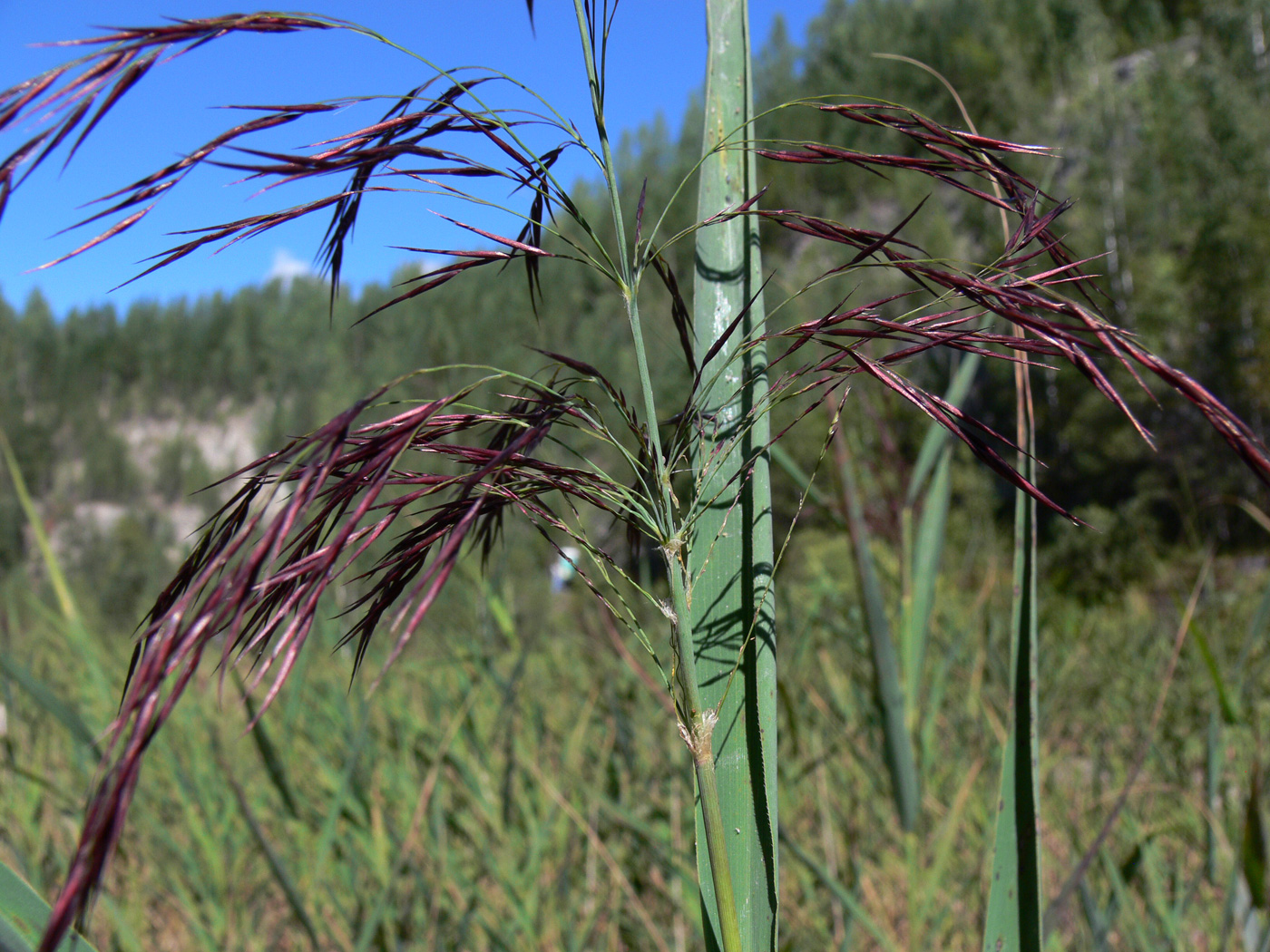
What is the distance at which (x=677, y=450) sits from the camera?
0.44 meters

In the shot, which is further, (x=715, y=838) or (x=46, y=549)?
(x=46, y=549)

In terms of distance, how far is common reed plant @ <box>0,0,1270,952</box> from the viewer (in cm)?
32

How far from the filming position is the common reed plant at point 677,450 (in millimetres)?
315

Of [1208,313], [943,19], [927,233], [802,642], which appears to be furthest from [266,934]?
[943,19]

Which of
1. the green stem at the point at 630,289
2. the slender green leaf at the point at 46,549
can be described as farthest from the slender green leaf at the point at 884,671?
the slender green leaf at the point at 46,549

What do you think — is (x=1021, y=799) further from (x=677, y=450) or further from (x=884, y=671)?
(x=884, y=671)

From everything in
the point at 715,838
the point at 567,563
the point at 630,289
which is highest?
the point at 630,289

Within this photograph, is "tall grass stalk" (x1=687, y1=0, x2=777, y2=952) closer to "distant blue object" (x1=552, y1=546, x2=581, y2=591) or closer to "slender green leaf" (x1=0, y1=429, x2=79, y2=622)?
"distant blue object" (x1=552, y1=546, x2=581, y2=591)

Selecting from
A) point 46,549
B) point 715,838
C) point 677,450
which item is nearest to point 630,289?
point 677,450

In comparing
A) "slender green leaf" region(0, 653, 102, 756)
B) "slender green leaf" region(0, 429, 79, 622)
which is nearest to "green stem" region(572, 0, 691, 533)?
"slender green leaf" region(0, 653, 102, 756)

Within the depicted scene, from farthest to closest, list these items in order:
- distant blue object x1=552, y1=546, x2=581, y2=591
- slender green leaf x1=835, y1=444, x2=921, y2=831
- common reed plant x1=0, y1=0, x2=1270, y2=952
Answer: slender green leaf x1=835, y1=444, x2=921, y2=831 < distant blue object x1=552, y1=546, x2=581, y2=591 < common reed plant x1=0, y1=0, x2=1270, y2=952

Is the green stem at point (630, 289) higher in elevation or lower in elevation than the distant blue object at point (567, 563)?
higher

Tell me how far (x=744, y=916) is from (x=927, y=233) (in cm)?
2718

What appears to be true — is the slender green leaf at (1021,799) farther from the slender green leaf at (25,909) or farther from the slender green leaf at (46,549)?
the slender green leaf at (46,549)
